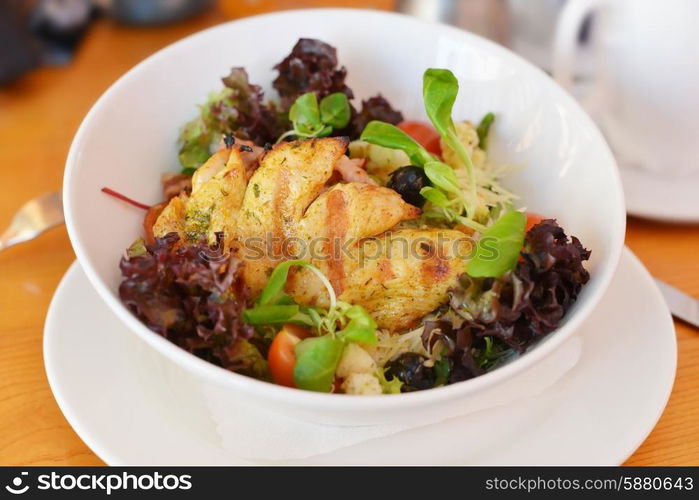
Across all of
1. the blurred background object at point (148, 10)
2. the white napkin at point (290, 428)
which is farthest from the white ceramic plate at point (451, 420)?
the blurred background object at point (148, 10)

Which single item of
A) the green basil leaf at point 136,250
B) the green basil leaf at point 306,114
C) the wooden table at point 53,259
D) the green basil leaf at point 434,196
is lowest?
the wooden table at point 53,259

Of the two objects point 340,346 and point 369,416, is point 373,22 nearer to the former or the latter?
point 340,346

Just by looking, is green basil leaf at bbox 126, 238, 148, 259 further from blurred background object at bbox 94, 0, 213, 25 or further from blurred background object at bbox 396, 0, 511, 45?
blurred background object at bbox 94, 0, 213, 25

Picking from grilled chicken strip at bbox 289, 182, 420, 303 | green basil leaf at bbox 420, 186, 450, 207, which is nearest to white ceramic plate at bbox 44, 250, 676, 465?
grilled chicken strip at bbox 289, 182, 420, 303

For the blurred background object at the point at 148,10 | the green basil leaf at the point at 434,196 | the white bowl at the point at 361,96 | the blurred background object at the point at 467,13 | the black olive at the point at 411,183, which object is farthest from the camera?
the blurred background object at the point at 148,10

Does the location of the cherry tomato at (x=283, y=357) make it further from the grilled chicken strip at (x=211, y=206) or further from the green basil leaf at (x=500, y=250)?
the green basil leaf at (x=500, y=250)

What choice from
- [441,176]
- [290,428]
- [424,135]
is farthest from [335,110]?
[290,428]
